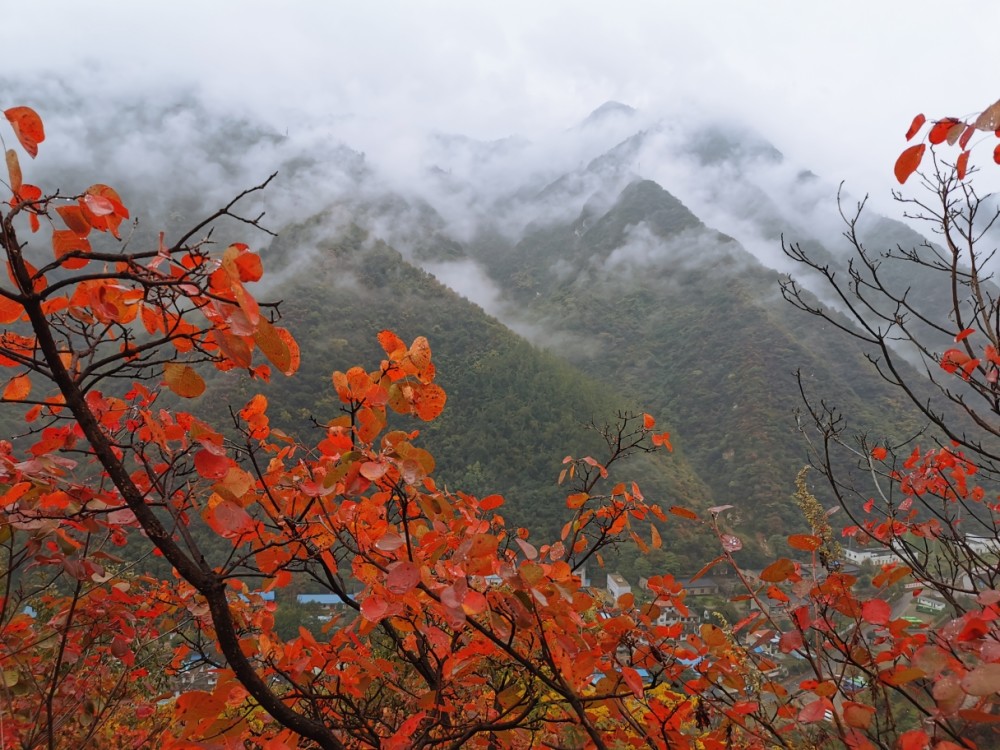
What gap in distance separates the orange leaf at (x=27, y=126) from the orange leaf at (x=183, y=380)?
54 centimetres

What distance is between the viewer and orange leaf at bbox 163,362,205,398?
1306 millimetres

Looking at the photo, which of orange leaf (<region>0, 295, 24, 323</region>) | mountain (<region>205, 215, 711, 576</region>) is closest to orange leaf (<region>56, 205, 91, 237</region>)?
orange leaf (<region>0, 295, 24, 323</region>)

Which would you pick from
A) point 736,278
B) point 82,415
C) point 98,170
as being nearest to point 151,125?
point 98,170

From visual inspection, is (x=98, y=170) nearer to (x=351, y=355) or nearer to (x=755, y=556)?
(x=351, y=355)

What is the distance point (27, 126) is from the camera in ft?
4.06

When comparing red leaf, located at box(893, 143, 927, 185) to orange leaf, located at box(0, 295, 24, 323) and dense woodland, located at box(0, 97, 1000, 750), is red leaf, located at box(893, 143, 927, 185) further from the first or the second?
orange leaf, located at box(0, 295, 24, 323)

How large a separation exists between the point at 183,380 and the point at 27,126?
650 mm

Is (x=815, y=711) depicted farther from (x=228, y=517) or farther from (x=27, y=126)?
(x=27, y=126)

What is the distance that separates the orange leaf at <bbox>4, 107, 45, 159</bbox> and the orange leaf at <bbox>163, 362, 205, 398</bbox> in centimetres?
54

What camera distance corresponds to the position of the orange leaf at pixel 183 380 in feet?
4.28

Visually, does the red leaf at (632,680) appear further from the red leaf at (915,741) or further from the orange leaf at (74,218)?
the orange leaf at (74,218)

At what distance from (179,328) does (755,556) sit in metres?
29.1

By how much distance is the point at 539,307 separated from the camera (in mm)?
72875

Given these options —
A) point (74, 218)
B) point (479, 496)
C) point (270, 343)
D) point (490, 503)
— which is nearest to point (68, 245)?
point (74, 218)
